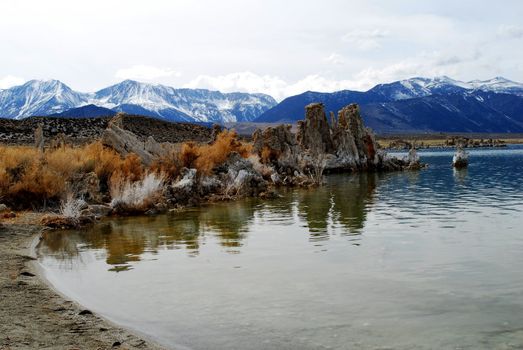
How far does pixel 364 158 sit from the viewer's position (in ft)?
188

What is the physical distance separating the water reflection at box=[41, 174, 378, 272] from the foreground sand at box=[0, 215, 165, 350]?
251cm

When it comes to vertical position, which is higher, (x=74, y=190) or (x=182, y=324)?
(x=74, y=190)

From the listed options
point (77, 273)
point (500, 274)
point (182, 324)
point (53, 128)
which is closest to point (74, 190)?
point (77, 273)

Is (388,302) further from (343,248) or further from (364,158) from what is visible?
(364,158)

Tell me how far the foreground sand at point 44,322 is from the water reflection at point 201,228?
251 centimetres

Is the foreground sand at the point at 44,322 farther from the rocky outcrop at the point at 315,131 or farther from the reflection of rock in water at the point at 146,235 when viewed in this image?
the rocky outcrop at the point at 315,131

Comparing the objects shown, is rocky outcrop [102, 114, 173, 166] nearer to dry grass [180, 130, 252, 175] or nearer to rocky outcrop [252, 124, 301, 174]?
dry grass [180, 130, 252, 175]

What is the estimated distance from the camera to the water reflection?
14.8 m

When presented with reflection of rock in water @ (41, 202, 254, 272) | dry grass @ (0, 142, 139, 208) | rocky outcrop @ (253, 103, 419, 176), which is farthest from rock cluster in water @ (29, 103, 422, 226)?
reflection of rock in water @ (41, 202, 254, 272)

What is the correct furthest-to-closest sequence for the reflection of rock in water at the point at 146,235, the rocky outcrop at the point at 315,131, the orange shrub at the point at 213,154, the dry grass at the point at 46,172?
1. the rocky outcrop at the point at 315,131
2. the orange shrub at the point at 213,154
3. the dry grass at the point at 46,172
4. the reflection of rock in water at the point at 146,235

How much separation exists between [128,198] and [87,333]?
578 inches

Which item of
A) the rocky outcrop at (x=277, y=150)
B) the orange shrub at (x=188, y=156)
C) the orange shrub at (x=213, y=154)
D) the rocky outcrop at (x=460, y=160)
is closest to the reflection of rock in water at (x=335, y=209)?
the orange shrub at (x=213, y=154)

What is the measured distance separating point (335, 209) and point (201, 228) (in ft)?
23.3

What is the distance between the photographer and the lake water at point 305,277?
8.08 meters
